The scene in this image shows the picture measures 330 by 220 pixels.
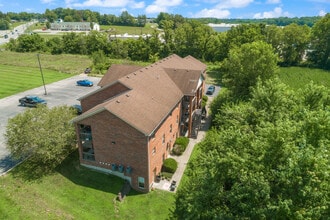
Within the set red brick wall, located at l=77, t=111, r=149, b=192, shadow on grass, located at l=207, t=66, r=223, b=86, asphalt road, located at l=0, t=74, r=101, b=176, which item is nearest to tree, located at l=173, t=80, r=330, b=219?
red brick wall, located at l=77, t=111, r=149, b=192

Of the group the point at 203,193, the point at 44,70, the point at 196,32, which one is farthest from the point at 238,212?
the point at 196,32

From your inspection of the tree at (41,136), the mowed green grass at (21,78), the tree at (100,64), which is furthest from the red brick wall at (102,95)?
the tree at (100,64)

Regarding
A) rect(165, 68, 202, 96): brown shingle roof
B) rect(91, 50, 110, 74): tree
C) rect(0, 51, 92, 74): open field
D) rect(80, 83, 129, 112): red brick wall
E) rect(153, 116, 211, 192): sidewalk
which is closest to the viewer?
rect(153, 116, 211, 192): sidewalk

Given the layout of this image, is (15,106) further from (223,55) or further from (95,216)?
(223,55)

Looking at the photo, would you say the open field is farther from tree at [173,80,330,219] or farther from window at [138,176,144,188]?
tree at [173,80,330,219]

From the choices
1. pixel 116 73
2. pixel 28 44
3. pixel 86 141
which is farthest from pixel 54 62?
A: pixel 86 141

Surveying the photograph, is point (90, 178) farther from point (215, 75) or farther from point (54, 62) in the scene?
point (54, 62)
